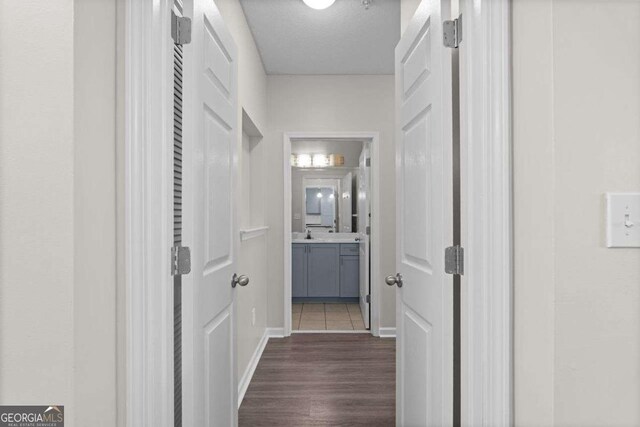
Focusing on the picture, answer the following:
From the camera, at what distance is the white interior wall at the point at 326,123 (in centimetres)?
383

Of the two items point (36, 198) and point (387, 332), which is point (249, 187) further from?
point (36, 198)

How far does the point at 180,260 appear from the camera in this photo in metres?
1.21

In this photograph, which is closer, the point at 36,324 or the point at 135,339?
the point at 36,324

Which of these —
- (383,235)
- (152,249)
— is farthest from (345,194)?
(152,249)

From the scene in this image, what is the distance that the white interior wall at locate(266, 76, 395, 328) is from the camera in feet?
12.6

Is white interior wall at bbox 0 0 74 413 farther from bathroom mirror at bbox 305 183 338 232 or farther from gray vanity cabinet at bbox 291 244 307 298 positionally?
bathroom mirror at bbox 305 183 338 232

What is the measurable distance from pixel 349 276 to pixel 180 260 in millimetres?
4186

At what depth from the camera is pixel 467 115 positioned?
1.16m

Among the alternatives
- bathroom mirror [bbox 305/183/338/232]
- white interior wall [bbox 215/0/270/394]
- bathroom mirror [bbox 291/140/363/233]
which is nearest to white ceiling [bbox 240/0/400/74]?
white interior wall [bbox 215/0/270/394]

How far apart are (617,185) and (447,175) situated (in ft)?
1.50

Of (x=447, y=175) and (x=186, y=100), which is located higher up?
(x=186, y=100)

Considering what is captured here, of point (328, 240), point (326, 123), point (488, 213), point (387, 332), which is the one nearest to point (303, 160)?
point (328, 240)

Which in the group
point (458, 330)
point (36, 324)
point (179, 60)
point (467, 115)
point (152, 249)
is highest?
point (179, 60)

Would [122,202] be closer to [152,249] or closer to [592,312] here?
[152,249]
